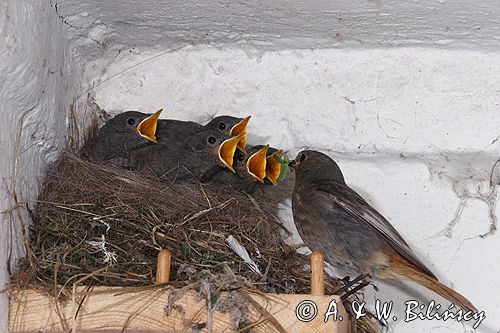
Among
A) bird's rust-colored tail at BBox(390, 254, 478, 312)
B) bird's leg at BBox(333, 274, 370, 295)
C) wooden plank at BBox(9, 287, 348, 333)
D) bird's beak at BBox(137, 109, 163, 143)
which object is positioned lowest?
bird's leg at BBox(333, 274, 370, 295)

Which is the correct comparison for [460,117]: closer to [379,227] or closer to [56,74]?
[379,227]

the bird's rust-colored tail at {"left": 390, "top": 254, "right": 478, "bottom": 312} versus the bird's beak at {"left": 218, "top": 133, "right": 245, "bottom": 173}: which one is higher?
the bird's beak at {"left": 218, "top": 133, "right": 245, "bottom": 173}

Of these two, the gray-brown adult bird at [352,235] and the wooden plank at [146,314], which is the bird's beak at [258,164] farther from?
the wooden plank at [146,314]

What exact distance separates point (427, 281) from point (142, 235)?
44.1 inches

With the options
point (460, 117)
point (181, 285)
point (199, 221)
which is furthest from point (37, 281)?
point (460, 117)

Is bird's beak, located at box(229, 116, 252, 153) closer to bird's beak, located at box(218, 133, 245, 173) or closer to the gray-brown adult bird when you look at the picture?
bird's beak, located at box(218, 133, 245, 173)

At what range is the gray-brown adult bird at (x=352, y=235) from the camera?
12.0 ft

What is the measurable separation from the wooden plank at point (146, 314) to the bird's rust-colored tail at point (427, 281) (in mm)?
628

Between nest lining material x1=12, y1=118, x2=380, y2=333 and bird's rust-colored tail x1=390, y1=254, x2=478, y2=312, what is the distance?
25cm

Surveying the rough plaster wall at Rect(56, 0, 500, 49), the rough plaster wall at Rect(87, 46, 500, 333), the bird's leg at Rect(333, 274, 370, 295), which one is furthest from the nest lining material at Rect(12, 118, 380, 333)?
the rough plaster wall at Rect(56, 0, 500, 49)

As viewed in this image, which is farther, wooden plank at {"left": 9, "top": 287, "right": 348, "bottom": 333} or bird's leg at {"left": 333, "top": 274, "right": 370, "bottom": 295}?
bird's leg at {"left": 333, "top": 274, "right": 370, "bottom": 295}

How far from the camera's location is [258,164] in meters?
4.16

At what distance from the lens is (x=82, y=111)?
4.36 meters

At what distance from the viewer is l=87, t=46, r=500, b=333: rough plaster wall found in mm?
3961
